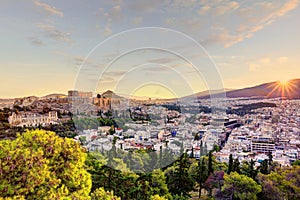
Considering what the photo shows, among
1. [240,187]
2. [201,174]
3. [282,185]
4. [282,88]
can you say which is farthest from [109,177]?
[282,88]

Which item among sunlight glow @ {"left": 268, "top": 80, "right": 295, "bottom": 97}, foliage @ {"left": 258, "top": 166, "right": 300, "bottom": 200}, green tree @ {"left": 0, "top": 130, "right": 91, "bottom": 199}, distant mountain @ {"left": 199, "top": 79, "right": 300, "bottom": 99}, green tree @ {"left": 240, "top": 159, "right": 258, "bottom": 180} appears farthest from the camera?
sunlight glow @ {"left": 268, "top": 80, "right": 295, "bottom": 97}

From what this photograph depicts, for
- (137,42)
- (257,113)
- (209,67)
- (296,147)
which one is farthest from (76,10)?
(257,113)

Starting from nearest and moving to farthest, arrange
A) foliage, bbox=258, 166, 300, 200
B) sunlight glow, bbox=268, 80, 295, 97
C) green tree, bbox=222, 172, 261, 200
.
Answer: foliage, bbox=258, 166, 300, 200
green tree, bbox=222, 172, 261, 200
sunlight glow, bbox=268, 80, 295, 97

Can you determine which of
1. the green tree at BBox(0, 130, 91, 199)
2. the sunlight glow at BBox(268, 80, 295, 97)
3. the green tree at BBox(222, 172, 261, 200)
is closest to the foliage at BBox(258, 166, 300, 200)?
the green tree at BBox(222, 172, 261, 200)

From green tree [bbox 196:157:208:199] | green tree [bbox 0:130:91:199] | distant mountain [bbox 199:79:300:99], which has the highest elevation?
distant mountain [bbox 199:79:300:99]

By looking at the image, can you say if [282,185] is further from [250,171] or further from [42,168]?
[42,168]

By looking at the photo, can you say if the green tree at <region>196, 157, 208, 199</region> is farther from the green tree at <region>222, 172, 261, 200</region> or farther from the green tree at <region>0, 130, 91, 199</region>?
the green tree at <region>0, 130, 91, 199</region>

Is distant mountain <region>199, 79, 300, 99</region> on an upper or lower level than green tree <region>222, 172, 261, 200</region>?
upper

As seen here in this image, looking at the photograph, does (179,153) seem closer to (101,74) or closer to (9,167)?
(101,74)
